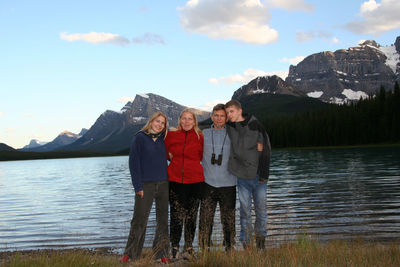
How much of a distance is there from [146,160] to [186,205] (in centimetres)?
135

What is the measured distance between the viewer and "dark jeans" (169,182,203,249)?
7.92 meters

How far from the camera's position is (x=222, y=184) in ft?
25.9

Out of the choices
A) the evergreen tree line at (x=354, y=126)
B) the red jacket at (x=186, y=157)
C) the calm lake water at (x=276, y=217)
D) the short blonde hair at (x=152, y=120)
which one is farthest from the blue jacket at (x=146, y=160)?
the evergreen tree line at (x=354, y=126)

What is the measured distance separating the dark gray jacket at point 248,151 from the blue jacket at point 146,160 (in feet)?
5.04

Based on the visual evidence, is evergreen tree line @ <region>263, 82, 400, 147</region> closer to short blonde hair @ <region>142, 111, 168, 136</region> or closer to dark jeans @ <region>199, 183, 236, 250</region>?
dark jeans @ <region>199, 183, 236, 250</region>

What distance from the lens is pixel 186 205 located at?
7996 millimetres

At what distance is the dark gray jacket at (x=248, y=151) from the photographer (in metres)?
7.88

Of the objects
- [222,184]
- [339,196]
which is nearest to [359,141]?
[339,196]

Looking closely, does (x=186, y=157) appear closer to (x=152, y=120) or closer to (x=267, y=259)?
(x=152, y=120)

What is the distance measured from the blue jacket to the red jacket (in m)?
0.25

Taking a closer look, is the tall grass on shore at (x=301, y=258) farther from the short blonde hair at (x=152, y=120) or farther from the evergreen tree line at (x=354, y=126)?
the evergreen tree line at (x=354, y=126)

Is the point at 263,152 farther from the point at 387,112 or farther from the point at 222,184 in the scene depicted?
the point at 387,112

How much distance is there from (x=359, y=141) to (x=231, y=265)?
117 metres

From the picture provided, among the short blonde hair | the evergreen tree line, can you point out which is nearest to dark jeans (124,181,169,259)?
the short blonde hair
